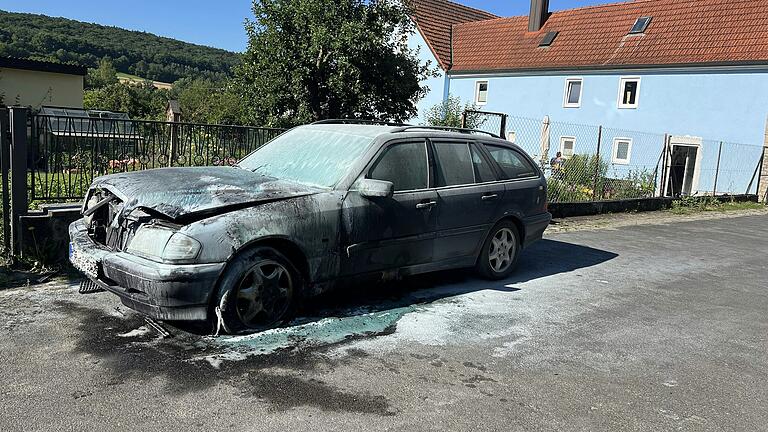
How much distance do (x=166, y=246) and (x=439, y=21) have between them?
33.3 meters

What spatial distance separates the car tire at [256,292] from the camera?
4301 mm

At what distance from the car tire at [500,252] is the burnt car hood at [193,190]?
7.63 feet

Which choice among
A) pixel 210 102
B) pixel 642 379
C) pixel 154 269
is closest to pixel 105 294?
pixel 154 269

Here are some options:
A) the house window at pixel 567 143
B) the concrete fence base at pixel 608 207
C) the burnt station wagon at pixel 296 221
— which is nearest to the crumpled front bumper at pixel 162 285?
the burnt station wagon at pixel 296 221

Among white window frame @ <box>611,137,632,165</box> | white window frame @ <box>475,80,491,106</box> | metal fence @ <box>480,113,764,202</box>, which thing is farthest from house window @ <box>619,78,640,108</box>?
white window frame @ <box>475,80,491,106</box>

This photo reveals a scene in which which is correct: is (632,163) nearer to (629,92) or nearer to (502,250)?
(629,92)

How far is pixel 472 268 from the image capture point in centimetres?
701

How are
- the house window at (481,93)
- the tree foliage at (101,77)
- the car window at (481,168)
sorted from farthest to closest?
the tree foliage at (101,77), the house window at (481,93), the car window at (481,168)

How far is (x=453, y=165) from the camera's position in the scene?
20.0 feet

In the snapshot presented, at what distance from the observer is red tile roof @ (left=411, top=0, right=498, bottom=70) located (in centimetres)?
3344

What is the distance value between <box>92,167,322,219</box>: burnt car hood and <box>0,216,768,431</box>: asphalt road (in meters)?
0.95

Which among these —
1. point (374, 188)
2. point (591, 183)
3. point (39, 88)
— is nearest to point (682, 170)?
point (591, 183)

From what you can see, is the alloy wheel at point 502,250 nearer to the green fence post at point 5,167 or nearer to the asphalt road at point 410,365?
the asphalt road at point 410,365

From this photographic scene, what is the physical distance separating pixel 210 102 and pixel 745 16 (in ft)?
108
